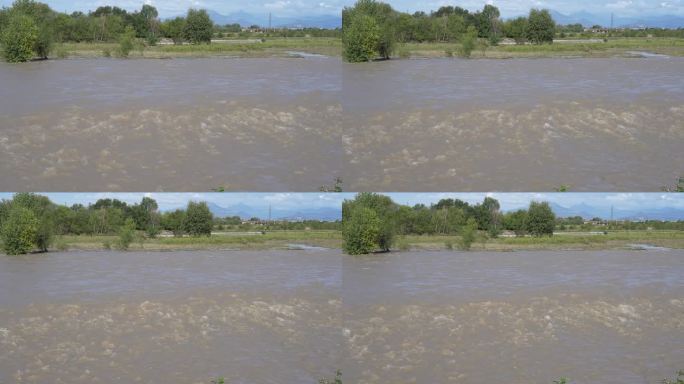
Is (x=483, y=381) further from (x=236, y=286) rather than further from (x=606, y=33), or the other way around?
(x=606, y=33)

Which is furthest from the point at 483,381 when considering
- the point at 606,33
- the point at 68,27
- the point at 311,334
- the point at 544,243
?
the point at 606,33

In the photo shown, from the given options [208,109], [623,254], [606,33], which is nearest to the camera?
[208,109]

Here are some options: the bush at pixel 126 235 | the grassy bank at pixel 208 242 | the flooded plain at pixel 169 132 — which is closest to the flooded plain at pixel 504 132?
the flooded plain at pixel 169 132

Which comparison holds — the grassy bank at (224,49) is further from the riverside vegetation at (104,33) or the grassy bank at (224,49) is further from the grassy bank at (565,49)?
the grassy bank at (565,49)

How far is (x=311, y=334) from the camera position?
12.5 meters

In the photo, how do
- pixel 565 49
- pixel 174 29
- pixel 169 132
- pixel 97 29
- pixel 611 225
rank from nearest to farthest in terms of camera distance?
pixel 169 132 → pixel 174 29 → pixel 97 29 → pixel 565 49 → pixel 611 225

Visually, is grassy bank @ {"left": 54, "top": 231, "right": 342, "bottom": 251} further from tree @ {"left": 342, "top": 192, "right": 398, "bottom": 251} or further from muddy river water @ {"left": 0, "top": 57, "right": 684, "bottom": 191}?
muddy river water @ {"left": 0, "top": 57, "right": 684, "bottom": 191}

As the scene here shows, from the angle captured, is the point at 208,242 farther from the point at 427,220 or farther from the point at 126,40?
the point at 126,40

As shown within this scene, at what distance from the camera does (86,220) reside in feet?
52.1

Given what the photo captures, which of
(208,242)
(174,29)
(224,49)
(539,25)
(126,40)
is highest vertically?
(539,25)

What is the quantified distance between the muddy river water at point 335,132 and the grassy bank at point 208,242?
2.00 meters

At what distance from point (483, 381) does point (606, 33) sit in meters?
16.4

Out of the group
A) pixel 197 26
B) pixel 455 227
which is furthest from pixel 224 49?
pixel 455 227

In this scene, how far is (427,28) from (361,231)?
20.3ft
